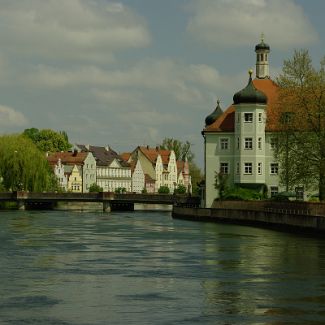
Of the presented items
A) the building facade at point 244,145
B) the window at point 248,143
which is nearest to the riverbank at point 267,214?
the building facade at point 244,145

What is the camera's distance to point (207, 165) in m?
97.5

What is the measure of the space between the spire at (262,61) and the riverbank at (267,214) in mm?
17524

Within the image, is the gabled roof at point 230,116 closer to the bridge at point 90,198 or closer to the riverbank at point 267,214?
the riverbank at point 267,214

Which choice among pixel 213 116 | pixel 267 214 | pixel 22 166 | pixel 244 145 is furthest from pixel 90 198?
pixel 267 214

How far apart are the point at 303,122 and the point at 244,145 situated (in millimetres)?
25066

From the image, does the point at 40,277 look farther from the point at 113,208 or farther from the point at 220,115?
the point at 113,208

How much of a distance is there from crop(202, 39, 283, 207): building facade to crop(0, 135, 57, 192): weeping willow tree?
3515cm

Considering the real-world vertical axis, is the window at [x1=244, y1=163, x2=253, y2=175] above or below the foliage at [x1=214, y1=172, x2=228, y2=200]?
above

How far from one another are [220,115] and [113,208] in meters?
39.0

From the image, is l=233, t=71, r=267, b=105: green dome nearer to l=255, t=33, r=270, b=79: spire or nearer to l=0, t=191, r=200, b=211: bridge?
l=255, t=33, r=270, b=79: spire

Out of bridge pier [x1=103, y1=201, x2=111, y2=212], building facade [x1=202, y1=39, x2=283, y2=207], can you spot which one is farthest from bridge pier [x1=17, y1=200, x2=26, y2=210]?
building facade [x1=202, y1=39, x2=283, y2=207]

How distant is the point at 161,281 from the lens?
3503 centimetres

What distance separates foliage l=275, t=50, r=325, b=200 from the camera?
6875cm

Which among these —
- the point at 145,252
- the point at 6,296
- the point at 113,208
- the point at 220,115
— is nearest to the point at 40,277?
the point at 6,296
